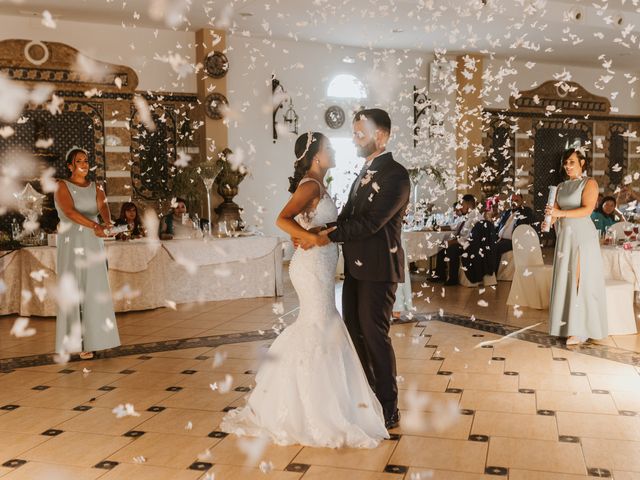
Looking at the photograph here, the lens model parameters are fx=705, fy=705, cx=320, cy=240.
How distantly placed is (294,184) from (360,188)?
0.38m

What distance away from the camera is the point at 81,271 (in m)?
5.29

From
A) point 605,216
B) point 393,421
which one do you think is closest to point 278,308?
point 393,421

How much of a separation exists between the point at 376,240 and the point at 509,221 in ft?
22.9

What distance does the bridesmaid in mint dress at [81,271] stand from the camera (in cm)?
525

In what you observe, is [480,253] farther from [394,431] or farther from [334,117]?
[394,431]

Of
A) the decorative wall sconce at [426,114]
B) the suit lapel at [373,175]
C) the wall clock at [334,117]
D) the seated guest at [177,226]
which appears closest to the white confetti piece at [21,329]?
the seated guest at [177,226]

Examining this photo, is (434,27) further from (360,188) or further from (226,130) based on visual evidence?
(360,188)

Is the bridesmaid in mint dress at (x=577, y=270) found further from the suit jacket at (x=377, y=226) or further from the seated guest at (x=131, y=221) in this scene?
the seated guest at (x=131, y=221)

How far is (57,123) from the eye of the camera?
10328 mm

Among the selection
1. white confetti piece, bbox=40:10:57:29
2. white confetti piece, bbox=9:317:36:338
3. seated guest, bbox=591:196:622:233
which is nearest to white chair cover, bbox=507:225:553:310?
seated guest, bbox=591:196:622:233

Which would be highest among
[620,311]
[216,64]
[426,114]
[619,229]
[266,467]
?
[216,64]

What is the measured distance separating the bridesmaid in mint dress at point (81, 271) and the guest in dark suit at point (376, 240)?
2466 mm

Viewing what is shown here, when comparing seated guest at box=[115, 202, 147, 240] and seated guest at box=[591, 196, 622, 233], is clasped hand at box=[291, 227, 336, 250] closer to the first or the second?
seated guest at box=[115, 202, 147, 240]

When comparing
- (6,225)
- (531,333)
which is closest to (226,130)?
(6,225)
